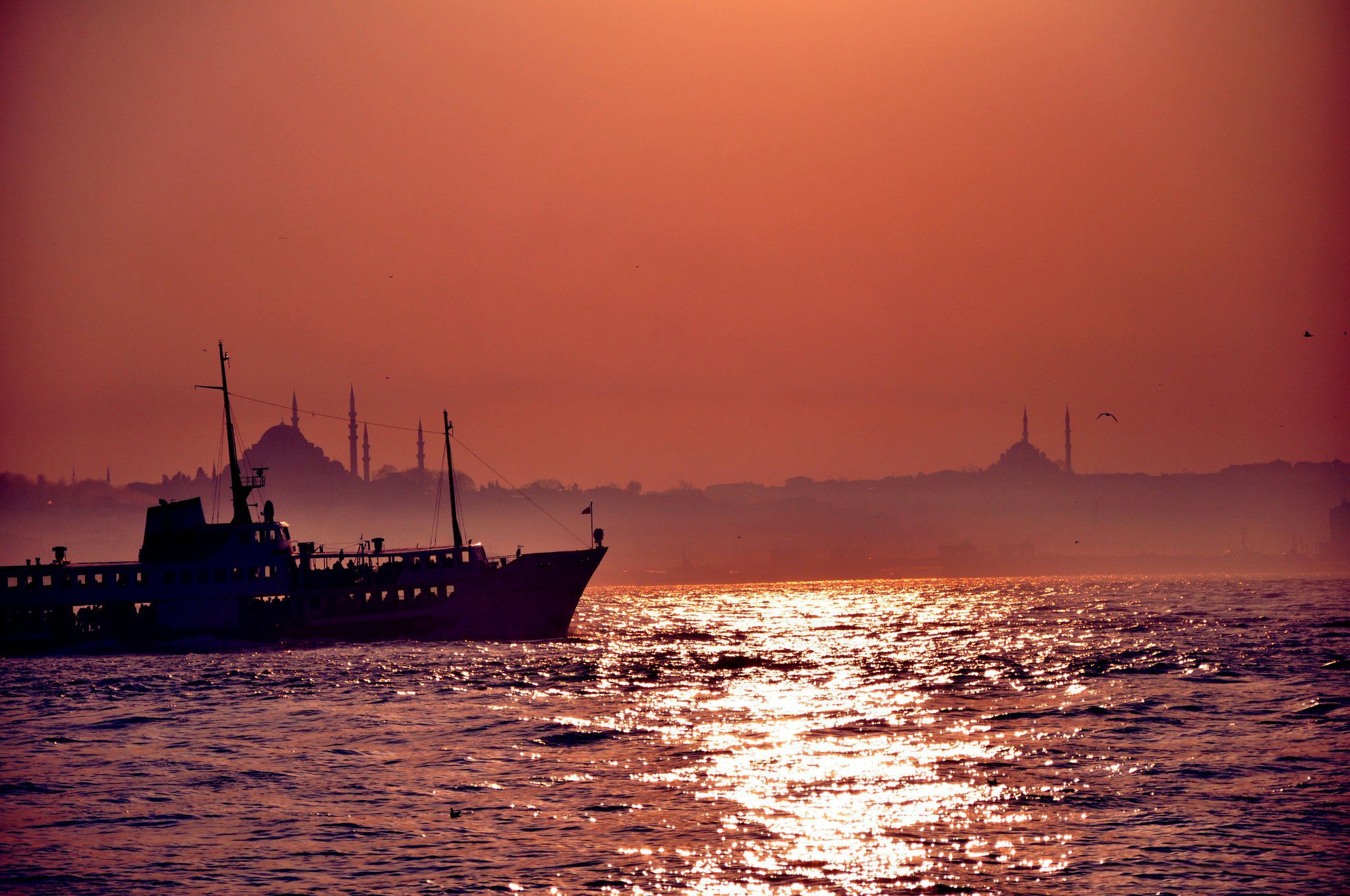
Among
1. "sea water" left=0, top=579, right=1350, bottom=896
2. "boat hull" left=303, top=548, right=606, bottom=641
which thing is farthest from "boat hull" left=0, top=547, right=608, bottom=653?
"sea water" left=0, top=579, right=1350, bottom=896

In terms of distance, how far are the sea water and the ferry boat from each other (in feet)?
46.3

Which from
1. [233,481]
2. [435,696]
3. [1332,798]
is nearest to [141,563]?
[233,481]

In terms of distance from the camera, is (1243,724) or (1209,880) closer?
(1209,880)

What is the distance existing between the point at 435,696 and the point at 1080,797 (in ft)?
105

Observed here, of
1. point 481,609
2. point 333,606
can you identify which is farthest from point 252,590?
point 481,609

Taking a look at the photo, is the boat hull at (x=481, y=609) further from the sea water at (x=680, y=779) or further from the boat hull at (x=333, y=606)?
the sea water at (x=680, y=779)

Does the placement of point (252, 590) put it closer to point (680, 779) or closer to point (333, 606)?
point (333, 606)

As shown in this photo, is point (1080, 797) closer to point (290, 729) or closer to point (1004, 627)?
point (290, 729)

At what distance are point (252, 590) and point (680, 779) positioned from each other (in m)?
58.3

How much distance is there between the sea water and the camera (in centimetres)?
2369

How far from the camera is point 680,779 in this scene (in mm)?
32469

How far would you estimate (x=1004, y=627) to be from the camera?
115 metres

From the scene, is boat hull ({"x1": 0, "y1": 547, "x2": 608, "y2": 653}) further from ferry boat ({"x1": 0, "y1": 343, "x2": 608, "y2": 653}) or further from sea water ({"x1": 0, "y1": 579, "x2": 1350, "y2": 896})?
sea water ({"x1": 0, "y1": 579, "x2": 1350, "y2": 896})

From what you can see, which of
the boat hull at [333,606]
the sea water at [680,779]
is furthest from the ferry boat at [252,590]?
the sea water at [680,779]
